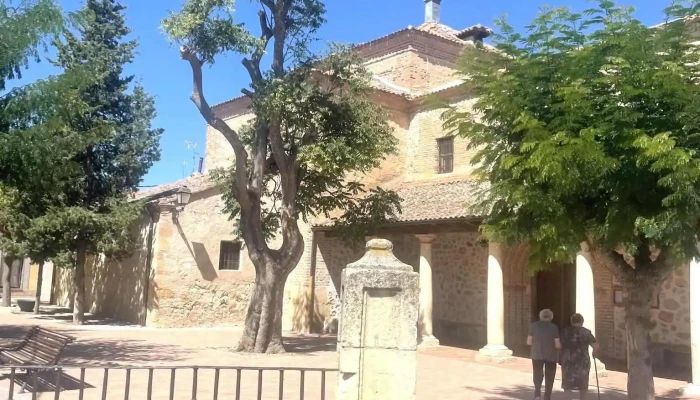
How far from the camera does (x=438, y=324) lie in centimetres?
1783

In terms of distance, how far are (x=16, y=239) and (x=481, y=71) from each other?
16885 mm

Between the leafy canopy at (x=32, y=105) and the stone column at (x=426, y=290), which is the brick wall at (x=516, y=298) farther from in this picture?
the leafy canopy at (x=32, y=105)

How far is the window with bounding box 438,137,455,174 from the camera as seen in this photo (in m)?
19.5

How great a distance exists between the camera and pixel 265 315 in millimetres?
13430

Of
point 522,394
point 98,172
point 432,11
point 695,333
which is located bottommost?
point 522,394

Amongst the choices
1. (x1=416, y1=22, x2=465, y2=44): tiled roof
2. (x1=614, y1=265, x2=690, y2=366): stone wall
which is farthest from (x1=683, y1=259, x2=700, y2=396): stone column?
(x1=416, y1=22, x2=465, y2=44): tiled roof

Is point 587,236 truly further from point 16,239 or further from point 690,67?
point 16,239

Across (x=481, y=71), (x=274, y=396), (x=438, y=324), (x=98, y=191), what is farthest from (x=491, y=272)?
(x=98, y=191)

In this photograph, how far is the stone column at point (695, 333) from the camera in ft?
32.9

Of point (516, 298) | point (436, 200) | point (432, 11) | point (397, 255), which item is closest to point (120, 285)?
point (397, 255)

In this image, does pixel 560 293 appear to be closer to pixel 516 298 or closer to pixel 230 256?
pixel 516 298

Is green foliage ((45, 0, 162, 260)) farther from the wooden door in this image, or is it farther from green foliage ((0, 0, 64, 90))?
the wooden door

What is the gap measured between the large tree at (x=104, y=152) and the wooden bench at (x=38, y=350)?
8650mm

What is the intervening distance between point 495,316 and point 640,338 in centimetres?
720
